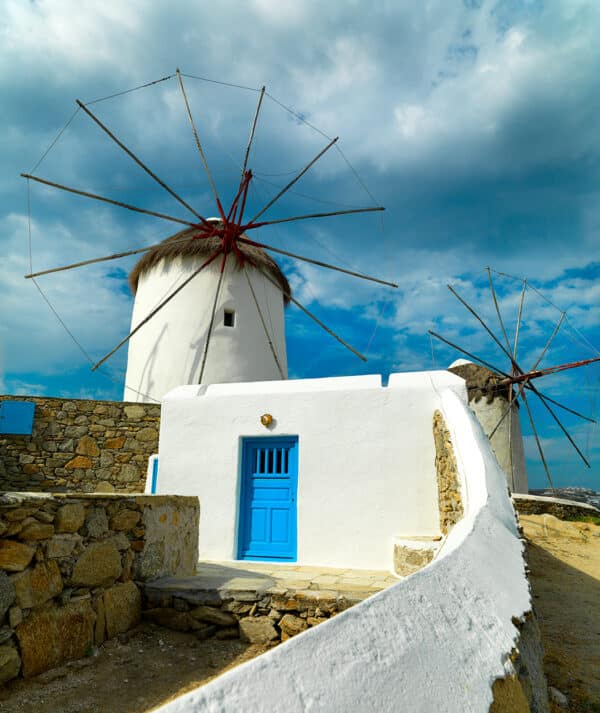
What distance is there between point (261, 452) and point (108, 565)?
11.9 ft

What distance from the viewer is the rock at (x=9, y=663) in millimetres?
2287

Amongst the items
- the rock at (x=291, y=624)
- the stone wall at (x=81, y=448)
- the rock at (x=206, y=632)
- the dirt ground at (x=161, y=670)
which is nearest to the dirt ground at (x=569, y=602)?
the dirt ground at (x=161, y=670)

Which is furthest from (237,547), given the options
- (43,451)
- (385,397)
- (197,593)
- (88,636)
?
(43,451)

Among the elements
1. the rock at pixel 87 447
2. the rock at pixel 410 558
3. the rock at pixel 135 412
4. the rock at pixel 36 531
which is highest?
the rock at pixel 135 412

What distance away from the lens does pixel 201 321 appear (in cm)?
1148

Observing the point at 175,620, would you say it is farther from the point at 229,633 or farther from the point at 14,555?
the point at 14,555

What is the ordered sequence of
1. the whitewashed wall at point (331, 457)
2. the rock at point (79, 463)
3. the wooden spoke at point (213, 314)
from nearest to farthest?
the whitewashed wall at point (331, 457)
the rock at point (79, 463)
the wooden spoke at point (213, 314)

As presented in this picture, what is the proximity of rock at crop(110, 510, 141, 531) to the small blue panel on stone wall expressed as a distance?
657cm

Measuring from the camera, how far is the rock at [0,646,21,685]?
229 cm

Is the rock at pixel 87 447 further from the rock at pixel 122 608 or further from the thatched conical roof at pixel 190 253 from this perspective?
the rock at pixel 122 608

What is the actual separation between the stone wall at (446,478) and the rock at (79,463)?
6170mm

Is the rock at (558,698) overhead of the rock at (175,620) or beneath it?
beneath

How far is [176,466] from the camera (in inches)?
265

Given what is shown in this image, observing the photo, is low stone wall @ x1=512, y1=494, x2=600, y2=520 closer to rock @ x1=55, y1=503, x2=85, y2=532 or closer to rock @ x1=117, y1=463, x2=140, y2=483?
rock @ x1=117, y1=463, x2=140, y2=483
